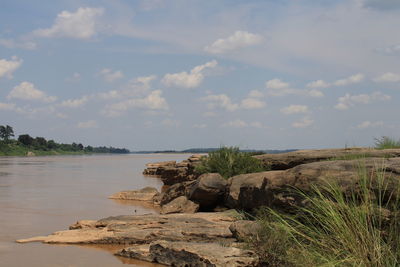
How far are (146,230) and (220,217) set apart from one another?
230 centimetres

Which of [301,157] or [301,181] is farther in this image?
[301,157]

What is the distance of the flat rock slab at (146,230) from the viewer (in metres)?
11.2

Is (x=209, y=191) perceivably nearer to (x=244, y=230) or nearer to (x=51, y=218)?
(x=244, y=230)

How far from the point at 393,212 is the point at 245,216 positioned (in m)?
6.02

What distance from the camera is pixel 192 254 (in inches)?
353

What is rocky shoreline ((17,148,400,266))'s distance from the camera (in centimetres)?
897

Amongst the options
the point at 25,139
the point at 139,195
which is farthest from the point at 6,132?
the point at 139,195

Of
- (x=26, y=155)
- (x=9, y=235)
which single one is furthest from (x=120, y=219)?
(x=26, y=155)

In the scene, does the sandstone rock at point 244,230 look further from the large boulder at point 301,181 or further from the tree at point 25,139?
the tree at point 25,139

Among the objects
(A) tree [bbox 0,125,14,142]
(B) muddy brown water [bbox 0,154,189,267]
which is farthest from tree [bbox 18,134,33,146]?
(B) muddy brown water [bbox 0,154,189,267]

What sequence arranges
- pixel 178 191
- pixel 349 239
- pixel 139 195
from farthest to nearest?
pixel 139 195
pixel 178 191
pixel 349 239

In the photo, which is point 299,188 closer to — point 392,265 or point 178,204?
point 392,265

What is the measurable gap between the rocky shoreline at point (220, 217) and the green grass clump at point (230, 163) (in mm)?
892

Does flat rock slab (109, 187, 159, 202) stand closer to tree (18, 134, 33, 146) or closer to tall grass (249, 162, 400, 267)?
tall grass (249, 162, 400, 267)
